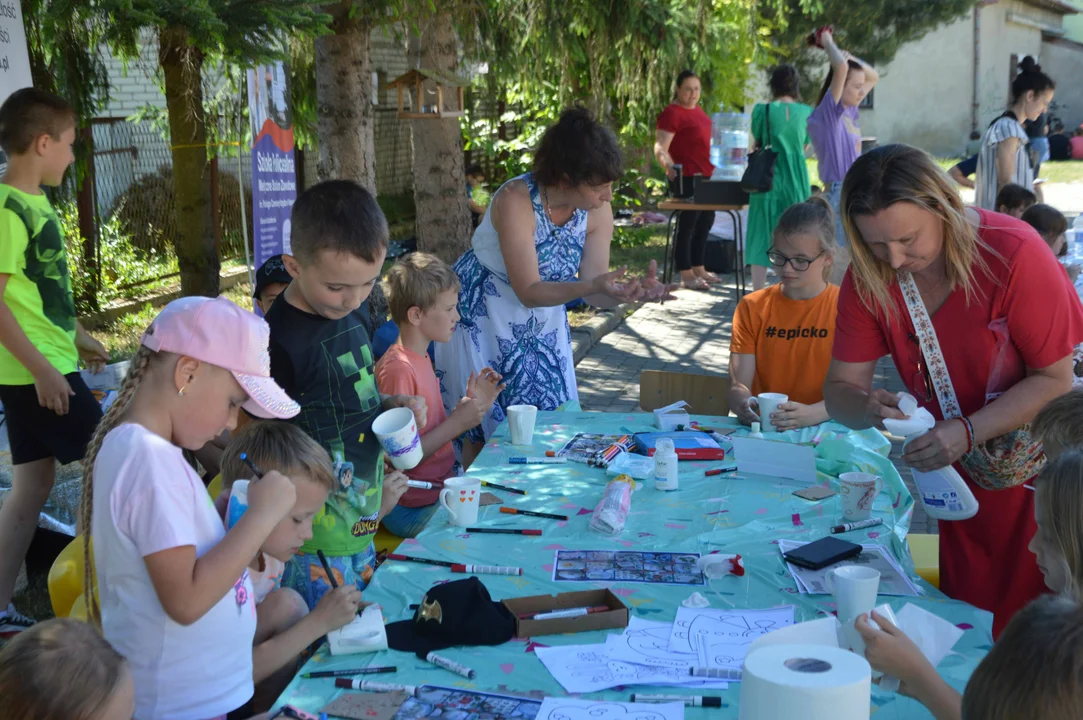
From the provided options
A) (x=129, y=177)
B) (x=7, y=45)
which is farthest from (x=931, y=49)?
(x=7, y=45)

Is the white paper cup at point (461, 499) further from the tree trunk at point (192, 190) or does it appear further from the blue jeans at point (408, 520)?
the tree trunk at point (192, 190)

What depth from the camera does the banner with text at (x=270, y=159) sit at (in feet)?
16.6

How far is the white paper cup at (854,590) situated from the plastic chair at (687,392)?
2.26 metres

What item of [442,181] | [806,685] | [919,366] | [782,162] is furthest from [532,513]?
[782,162]

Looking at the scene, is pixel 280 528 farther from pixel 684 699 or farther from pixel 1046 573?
pixel 1046 573

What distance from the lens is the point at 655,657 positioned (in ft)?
7.02

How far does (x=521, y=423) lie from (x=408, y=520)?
0.56 metres

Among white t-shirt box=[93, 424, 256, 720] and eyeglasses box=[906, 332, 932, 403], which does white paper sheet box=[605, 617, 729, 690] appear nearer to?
white t-shirt box=[93, 424, 256, 720]

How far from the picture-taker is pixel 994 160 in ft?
24.4

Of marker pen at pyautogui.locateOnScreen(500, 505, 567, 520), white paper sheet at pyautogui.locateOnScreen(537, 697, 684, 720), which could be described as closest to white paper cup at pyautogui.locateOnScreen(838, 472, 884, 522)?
marker pen at pyautogui.locateOnScreen(500, 505, 567, 520)

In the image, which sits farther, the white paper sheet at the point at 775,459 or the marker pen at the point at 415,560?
the white paper sheet at the point at 775,459

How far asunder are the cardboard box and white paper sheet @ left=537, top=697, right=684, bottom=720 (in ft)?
0.86

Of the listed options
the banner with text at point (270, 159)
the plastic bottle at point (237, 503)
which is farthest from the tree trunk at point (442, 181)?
the plastic bottle at point (237, 503)

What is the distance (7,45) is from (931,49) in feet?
104
